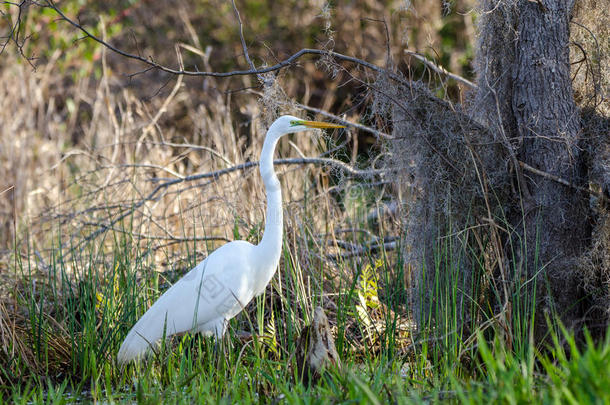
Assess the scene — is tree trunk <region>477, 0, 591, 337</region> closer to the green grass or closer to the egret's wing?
the green grass

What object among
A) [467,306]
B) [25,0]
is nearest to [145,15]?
[25,0]

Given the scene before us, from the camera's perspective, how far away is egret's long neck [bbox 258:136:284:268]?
10.7 ft

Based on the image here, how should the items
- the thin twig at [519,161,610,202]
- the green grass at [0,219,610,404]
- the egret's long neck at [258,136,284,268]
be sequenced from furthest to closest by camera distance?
the egret's long neck at [258,136,284,268]
the thin twig at [519,161,610,202]
the green grass at [0,219,610,404]

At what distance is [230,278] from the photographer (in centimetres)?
335

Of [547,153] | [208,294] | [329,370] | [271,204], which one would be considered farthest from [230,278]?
[547,153]

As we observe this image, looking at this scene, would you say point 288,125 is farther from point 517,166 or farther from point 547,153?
point 547,153

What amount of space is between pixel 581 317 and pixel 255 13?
863cm

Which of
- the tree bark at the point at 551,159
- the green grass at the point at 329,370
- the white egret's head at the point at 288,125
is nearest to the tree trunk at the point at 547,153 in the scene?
the tree bark at the point at 551,159

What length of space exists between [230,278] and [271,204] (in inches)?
17.4

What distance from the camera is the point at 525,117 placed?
3139 millimetres

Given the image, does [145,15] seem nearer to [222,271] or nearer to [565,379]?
[222,271]

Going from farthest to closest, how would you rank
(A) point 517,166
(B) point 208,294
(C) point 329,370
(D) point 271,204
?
(B) point 208,294 → (D) point 271,204 → (A) point 517,166 → (C) point 329,370

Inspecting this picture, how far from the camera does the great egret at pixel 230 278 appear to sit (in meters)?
3.28

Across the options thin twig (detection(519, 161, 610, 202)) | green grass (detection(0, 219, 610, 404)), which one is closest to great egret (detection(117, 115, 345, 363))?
green grass (detection(0, 219, 610, 404))
